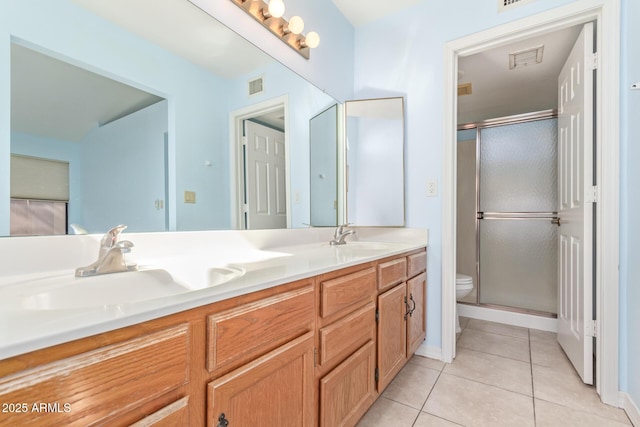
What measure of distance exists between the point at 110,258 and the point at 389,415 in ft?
4.31

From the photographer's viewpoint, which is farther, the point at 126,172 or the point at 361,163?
the point at 361,163

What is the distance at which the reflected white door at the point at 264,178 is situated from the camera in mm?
1394

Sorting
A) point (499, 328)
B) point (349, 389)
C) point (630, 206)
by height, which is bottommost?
point (499, 328)

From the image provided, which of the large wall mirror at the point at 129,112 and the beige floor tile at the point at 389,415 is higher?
the large wall mirror at the point at 129,112

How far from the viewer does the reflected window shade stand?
2.51 feet

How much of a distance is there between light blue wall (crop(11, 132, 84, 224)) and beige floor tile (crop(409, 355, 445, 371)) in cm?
188

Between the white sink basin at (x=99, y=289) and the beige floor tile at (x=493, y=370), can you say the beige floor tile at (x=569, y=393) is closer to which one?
the beige floor tile at (x=493, y=370)

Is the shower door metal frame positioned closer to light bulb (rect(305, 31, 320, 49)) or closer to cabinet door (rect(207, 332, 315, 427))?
light bulb (rect(305, 31, 320, 49))

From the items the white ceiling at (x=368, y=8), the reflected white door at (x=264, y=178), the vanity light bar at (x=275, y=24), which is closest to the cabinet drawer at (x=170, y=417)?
the reflected white door at (x=264, y=178)

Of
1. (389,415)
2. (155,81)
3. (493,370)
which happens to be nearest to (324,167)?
(155,81)

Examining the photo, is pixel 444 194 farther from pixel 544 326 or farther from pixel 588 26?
pixel 544 326

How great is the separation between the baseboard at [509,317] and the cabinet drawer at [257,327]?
7.77 feet

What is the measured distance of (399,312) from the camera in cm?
151

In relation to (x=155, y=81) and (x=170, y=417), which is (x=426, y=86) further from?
(x=170, y=417)
